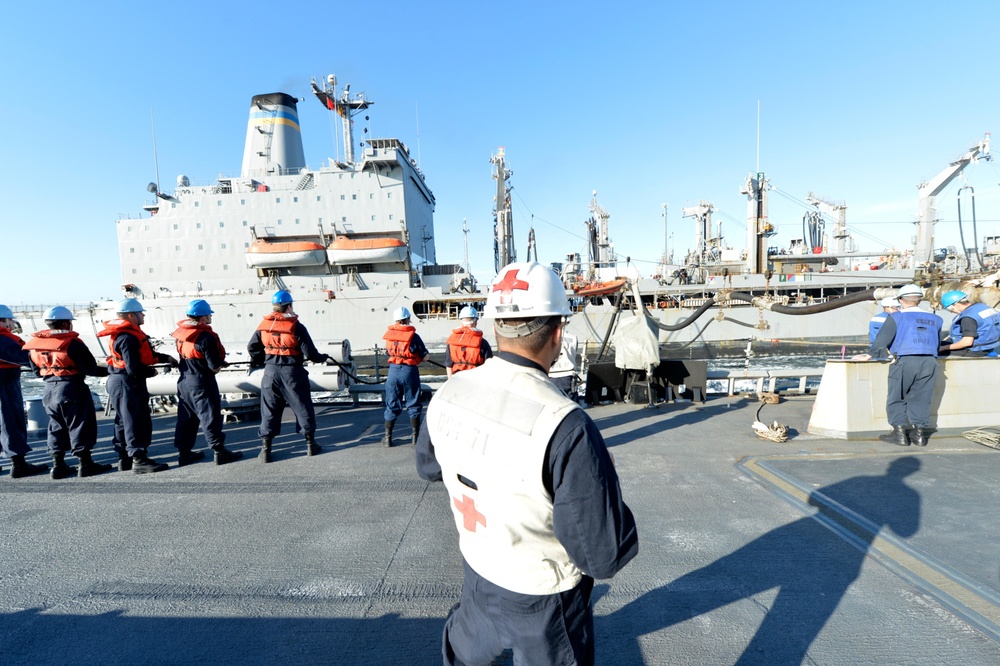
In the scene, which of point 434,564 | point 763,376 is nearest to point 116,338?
point 434,564

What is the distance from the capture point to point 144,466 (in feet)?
13.7

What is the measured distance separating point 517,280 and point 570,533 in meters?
0.68

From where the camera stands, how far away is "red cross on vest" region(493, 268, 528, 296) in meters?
1.21

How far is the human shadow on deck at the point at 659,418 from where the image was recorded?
16.8 ft

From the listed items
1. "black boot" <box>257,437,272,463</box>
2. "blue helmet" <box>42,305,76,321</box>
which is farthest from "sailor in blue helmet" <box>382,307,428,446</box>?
"blue helmet" <box>42,305,76,321</box>

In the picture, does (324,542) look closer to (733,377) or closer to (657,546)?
(657,546)

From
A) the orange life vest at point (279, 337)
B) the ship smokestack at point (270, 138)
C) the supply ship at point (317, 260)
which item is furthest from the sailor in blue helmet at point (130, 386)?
the ship smokestack at point (270, 138)

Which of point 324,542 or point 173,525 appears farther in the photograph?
point 173,525

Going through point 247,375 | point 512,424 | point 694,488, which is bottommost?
point 694,488

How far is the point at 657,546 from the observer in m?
2.69

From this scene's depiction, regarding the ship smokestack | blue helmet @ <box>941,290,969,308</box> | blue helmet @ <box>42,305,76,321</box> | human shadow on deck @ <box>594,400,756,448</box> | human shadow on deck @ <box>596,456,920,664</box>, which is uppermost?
the ship smokestack

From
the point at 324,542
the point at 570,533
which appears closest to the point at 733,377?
the point at 324,542

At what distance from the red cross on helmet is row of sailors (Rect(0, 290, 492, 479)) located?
3.55 meters

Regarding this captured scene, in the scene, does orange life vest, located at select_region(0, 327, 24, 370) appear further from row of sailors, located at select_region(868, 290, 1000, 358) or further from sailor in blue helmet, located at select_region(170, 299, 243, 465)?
row of sailors, located at select_region(868, 290, 1000, 358)
